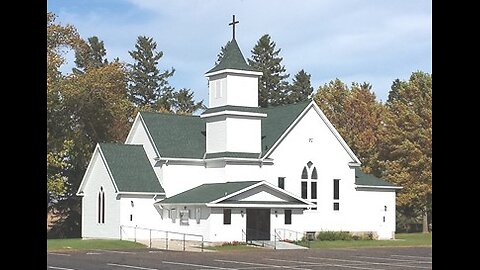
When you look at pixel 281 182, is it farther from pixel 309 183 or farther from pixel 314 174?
pixel 314 174

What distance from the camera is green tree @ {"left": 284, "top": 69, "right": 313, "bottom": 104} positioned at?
78938mm

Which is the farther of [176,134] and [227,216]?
[176,134]

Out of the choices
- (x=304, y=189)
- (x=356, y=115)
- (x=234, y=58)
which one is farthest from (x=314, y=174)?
(x=356, y=115)

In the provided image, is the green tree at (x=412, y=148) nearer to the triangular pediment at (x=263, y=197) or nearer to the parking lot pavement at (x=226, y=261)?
the triangular pediment at (x=263, y=197)

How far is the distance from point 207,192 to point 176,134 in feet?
20.4

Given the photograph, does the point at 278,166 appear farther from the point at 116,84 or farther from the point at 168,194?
the point at 116,84

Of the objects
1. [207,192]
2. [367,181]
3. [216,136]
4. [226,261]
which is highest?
[216,136]

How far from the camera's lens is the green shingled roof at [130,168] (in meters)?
43.6

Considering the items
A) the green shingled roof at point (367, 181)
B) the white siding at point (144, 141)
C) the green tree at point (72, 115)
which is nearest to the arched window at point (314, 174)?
the green shingled roof at point (367, 181)

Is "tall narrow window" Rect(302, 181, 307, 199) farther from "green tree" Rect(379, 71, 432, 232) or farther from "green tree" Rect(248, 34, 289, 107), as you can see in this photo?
"green tree" Rect(248, 34, 289, 107)

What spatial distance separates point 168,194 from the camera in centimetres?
4447

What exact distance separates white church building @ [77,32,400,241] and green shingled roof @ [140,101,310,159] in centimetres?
→ 6

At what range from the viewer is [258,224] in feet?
138
